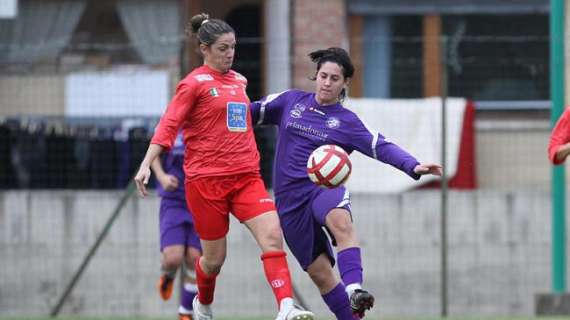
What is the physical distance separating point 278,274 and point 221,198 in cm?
71

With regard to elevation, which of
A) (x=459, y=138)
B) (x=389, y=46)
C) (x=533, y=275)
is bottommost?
(x=533, y=275)

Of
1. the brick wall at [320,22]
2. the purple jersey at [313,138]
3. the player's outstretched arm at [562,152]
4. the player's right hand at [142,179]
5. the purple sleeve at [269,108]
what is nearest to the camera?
the player's right hand at [142,179]

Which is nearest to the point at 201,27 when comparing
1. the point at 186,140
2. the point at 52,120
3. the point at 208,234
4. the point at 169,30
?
the point at 186,140

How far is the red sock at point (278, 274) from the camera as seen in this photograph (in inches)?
344

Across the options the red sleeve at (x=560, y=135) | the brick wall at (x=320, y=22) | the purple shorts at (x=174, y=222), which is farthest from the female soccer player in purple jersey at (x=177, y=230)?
the brick wall at (x=320, y=22)

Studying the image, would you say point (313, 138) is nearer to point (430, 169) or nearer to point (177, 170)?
point (430, 169)

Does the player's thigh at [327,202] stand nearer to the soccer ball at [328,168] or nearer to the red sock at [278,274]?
the soccer ball at [328,168]

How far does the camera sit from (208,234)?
9273 mm

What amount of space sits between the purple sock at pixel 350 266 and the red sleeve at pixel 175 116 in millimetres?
1306

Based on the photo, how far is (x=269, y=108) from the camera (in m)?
9.47

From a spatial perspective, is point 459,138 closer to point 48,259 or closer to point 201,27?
point 48,259

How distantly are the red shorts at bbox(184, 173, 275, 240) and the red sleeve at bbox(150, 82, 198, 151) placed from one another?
39 centimetres

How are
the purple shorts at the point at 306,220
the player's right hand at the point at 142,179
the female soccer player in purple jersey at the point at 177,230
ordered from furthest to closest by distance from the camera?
the female soccer player in purple jersey at the point at 177,230
the purple shorts at the point at 306,220
the player's right hand at the point at 142,179

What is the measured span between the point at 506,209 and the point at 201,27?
652 centimetres
